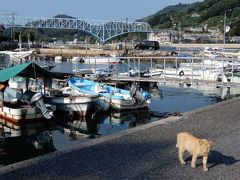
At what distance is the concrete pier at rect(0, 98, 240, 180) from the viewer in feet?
27.3

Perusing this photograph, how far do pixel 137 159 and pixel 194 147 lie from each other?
1287 mm

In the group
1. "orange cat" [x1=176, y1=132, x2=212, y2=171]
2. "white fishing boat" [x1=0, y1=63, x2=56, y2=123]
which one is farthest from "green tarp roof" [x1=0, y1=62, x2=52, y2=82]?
"orange cat" [x1=176, y1=132, x2=212, y2=171]

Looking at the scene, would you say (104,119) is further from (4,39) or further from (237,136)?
(4,39)

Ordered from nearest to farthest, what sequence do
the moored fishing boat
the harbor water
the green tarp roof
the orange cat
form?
the orange cat
the harbor water
the green tarp roof
the moored fishing boat

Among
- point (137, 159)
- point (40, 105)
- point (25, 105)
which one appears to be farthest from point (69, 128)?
point (137, 159)

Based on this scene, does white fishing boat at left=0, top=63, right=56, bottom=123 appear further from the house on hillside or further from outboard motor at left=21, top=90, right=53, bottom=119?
the house on hillside

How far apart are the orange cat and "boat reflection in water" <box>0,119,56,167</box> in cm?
638

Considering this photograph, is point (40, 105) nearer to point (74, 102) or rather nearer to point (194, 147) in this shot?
point (74, 102)

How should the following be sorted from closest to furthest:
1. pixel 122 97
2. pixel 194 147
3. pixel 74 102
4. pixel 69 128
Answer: pixel 194 147 < pixel 69 128 < pixel 74 102 < pixel 122 97

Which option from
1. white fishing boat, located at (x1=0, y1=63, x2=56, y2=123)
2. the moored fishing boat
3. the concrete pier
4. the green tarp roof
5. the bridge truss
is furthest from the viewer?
the bridge truss

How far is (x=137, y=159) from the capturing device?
9250 millimetres

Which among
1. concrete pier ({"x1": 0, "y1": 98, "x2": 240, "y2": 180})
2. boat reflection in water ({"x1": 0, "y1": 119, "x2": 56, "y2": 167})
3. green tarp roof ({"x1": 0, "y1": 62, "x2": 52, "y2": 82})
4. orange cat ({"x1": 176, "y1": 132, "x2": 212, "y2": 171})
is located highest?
green tarp roof ({"x1": 0, "y1": 62, "x2": 52, "y2": 82})

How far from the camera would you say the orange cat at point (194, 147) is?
849 centimetres

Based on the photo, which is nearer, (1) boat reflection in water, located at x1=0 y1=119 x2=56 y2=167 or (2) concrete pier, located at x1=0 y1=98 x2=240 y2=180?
(2) concrete pier, located at x1=0 y1=98 x2=240 y2=180
